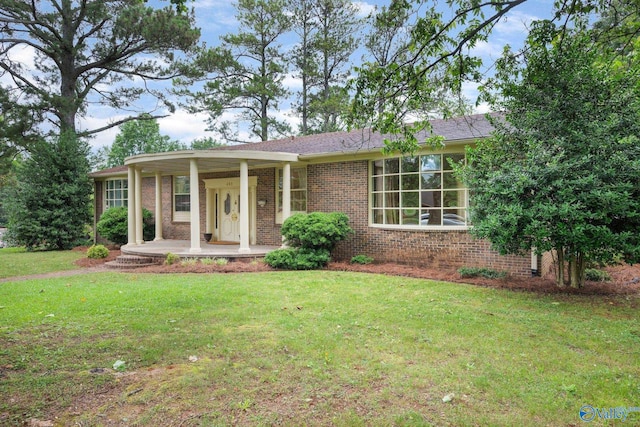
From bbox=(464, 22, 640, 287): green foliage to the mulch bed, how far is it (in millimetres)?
1056

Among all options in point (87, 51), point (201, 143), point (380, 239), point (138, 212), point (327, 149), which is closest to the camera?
point (380, 239)

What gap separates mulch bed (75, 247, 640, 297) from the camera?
7586 millimetres

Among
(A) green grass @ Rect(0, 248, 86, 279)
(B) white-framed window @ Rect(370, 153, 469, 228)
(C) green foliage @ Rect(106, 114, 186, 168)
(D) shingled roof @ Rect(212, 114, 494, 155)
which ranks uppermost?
(C) green foliage @ Rect(106, 114, 186, 168)

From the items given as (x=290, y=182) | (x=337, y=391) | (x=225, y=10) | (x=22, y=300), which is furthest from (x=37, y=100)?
(x=337, y=391)

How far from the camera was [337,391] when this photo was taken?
341 cm

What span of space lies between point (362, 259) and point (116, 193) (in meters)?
13.3

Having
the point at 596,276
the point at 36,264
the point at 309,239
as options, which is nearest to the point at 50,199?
the point at 36,264

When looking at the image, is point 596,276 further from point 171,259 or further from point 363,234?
point 171,259

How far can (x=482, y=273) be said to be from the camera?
906 cm

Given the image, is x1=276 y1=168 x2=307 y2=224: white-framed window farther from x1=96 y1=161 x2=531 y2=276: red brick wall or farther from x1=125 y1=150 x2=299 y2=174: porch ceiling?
x1=125 y1=150 x2=299 y2=174: porch ceiling

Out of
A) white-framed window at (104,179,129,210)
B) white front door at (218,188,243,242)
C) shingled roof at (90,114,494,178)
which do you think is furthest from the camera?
white-framed window at (104,179,129,210)

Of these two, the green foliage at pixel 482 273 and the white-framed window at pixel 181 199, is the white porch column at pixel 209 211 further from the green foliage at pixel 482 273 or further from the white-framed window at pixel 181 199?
the green foliage at pixel 482 273

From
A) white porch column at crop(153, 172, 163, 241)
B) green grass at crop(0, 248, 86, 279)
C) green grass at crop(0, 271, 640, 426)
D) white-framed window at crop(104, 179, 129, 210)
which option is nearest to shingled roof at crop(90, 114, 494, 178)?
white porch column at crop(153, 172, 163, 241)

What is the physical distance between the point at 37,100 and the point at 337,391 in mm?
21303
